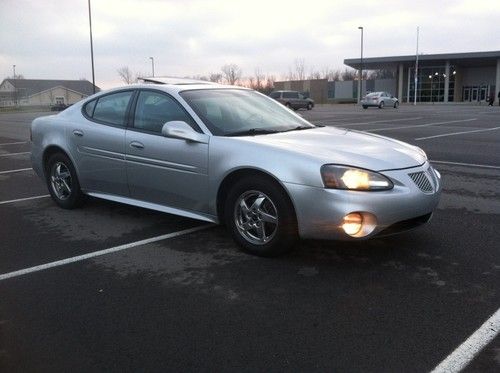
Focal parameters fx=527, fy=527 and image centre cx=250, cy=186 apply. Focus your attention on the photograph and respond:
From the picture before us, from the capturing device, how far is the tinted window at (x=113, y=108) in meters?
5.71

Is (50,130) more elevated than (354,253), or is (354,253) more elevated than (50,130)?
(50,130)

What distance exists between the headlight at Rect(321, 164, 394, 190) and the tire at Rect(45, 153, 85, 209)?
3.34 metres

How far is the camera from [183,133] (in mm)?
4797

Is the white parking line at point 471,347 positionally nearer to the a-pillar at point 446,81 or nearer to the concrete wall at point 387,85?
the a-pillar at point 446,81

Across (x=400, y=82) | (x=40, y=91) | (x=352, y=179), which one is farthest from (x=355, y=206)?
(x=400, y=82)

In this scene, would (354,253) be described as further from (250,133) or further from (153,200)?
(153,200)

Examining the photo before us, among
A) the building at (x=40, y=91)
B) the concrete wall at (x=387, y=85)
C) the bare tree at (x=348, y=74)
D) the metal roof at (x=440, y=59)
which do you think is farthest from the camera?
the bare tree at (x=348, y=74)

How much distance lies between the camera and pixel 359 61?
2677 inches

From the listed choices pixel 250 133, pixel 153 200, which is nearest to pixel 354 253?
pixel 250 133

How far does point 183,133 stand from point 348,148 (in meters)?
1.48

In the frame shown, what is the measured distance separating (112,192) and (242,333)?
3.03m

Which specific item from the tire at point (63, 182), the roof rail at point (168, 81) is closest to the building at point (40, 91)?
the tire at point (63, 182)

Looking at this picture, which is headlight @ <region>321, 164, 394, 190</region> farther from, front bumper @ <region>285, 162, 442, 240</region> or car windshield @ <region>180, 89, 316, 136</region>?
car windshield @ <region>180, 89, 316, 136</region>

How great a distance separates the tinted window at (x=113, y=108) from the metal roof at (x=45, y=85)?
5710 cm
